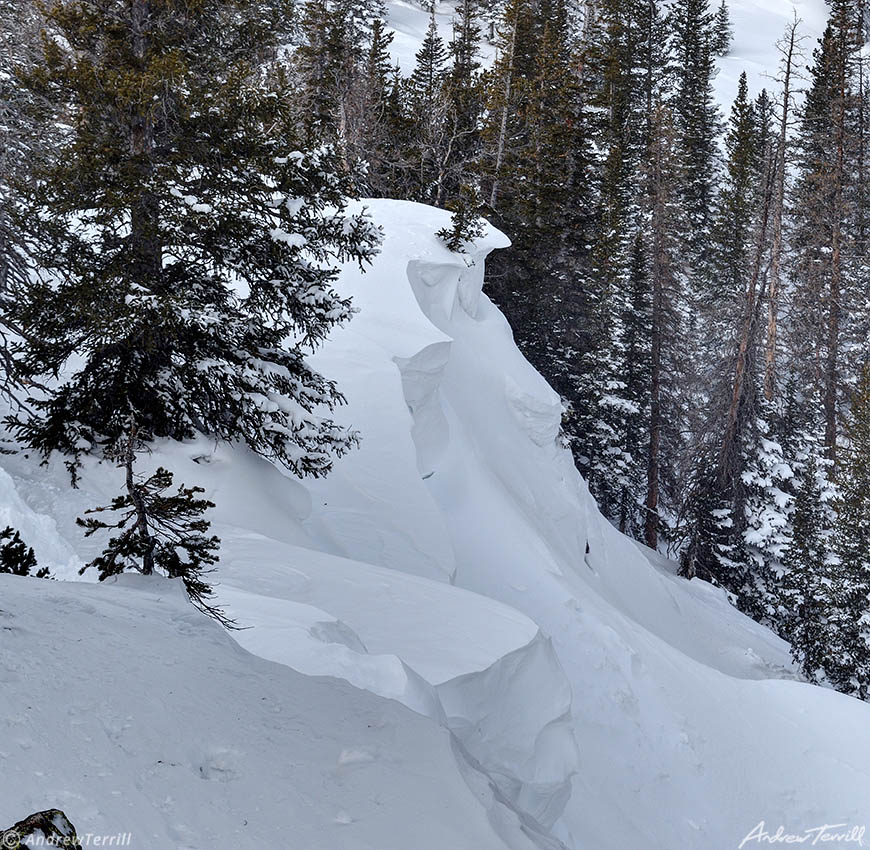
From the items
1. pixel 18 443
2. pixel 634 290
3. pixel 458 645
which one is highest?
pixel 634 290

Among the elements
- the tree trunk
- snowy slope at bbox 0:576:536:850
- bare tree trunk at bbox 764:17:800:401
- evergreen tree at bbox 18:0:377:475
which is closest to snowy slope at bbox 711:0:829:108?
bare tree trunk at bbox 764:17:800:401

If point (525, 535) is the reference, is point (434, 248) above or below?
above

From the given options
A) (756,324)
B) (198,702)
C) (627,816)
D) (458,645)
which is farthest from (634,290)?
(198,702)

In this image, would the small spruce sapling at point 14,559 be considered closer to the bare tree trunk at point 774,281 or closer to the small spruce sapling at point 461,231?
the small spruce sapling at point 461,231

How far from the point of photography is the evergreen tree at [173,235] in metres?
8.16

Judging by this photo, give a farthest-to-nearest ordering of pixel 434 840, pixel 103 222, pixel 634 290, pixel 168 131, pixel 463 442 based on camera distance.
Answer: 1. pixel 634 290
2. pixel 463 442
3. pixel 168 131
4. pixel 103 222
5. pixel 434 840

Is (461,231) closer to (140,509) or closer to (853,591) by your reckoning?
(853,591)

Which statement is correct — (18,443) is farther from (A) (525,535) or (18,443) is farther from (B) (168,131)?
(A) (525,535)

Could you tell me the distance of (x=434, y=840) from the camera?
358cm

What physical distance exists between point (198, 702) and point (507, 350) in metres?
15.4

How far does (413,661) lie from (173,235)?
5438 mm

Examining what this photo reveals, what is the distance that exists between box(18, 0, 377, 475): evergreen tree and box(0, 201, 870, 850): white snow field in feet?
2.84

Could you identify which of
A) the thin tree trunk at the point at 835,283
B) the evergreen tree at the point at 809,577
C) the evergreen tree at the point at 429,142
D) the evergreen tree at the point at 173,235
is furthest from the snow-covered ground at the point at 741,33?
the evergreen tree at the point at 173,235

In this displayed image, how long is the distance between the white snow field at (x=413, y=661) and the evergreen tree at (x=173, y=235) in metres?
0.86
